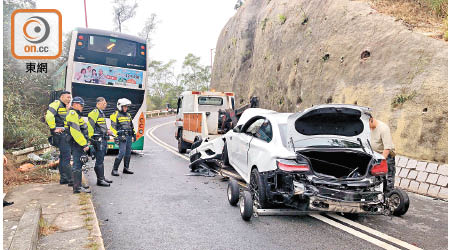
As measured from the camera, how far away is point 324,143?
5.16 meters

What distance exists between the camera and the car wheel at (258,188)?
507 centimetres

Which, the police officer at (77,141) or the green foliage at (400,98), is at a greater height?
the green foliage at (400,98)

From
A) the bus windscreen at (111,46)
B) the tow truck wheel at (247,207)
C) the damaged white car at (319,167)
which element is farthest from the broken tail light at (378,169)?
the bus windscreen at (111,46)

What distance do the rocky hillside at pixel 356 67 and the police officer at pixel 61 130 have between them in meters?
7.88

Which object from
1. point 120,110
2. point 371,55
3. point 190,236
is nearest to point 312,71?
point 371,55

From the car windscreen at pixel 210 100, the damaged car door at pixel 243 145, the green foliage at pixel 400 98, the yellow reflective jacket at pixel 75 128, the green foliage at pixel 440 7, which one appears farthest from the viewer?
the car windscreen at pixel 210 100

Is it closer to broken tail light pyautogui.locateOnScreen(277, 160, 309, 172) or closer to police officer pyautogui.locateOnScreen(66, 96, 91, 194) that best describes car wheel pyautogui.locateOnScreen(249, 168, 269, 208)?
broken tail light pyautogui.locateOnScreen(277, 160, 309, 172)

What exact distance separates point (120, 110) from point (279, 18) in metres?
16.4

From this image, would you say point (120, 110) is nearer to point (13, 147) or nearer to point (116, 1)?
point (13, 147)

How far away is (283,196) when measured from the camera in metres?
4.86

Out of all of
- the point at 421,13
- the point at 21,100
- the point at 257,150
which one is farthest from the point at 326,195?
the point at 21,100

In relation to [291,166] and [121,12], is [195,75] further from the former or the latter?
[291,166]

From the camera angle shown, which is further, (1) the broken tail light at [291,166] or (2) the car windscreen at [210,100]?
(2) the car windscreen at [210,100]

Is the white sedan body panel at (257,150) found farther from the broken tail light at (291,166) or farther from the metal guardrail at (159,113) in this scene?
the metal guardrail at (159,113)
